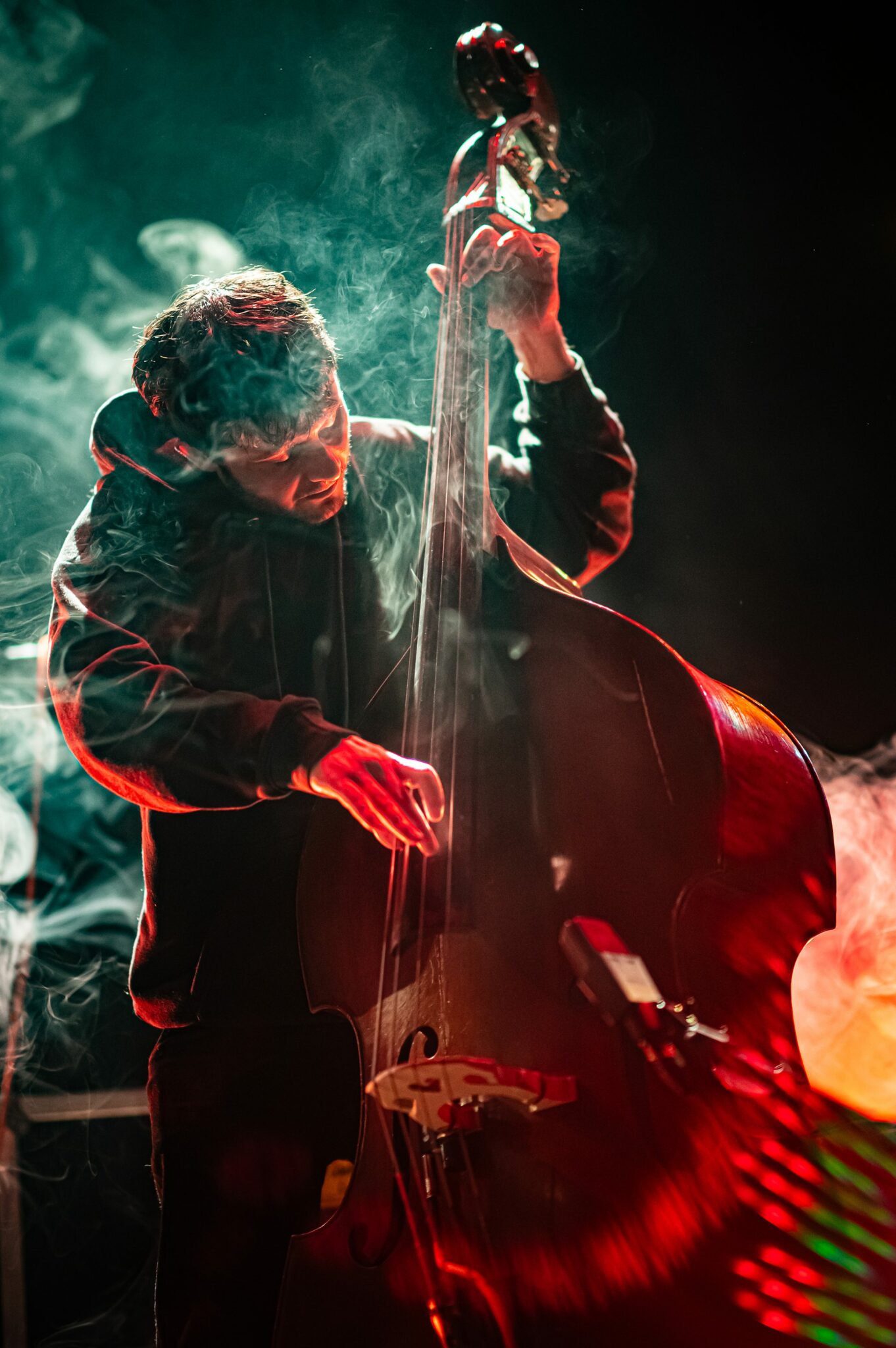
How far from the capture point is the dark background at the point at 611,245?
138 cm

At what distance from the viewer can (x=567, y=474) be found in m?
1.33

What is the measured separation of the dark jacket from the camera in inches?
40.9

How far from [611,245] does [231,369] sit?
70cm

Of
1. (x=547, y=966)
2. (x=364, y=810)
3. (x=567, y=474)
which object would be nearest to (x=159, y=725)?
(x=364, y=810)

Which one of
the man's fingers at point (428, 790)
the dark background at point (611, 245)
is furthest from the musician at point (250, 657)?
the dark background at point (611, 245)

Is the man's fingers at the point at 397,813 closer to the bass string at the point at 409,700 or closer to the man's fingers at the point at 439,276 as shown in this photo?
the bass string at the point at 409,700

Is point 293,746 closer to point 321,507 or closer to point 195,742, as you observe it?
point 195,742

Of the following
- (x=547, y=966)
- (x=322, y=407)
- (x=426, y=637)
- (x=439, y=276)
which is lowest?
(x=547, y=966)

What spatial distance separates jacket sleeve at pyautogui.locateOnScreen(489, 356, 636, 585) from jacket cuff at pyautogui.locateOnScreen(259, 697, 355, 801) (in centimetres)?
46

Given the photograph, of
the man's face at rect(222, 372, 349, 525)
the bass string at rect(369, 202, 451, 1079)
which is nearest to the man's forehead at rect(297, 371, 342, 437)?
the man's face at rect(222, 372, 349, 525)

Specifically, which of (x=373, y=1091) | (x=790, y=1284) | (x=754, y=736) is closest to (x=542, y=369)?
(x=754, y=736)

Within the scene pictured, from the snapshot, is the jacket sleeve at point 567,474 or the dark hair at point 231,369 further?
the jacket sleeve at point 567,474

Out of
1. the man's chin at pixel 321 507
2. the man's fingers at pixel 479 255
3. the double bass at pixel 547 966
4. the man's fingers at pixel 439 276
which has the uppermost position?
the man's fingers at pixel 479 255

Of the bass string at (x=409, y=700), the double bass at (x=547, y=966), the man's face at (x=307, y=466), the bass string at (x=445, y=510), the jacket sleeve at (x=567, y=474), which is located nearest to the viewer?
the double bass at (x=547, y=966)
